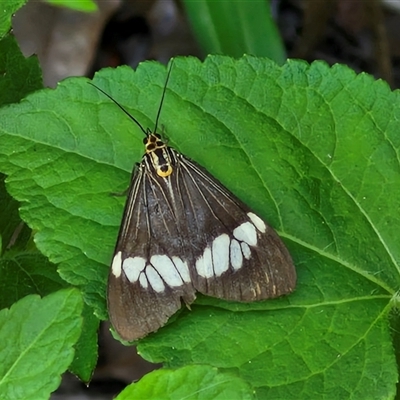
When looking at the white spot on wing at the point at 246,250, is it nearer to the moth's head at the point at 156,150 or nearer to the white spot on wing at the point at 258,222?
the white spot on wing at the point at 258,222

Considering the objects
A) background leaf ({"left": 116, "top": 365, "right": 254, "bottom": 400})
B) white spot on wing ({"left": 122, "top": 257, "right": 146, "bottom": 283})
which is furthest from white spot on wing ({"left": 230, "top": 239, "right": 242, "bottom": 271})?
background leaf ({"left": 116, "top": 365, "right": 254, "bottom": 400})

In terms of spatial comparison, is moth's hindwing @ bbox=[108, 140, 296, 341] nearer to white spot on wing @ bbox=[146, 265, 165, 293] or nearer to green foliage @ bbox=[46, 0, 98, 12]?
white spot on wing @ bbox=[146, 265, 165, 293]

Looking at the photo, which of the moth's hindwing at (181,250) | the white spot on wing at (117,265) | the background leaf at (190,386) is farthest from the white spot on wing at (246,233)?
the background leaf at (190,386)

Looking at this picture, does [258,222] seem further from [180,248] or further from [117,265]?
[117,265]

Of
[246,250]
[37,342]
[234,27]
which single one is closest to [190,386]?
[37,342]

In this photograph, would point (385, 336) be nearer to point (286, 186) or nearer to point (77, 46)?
point (286, 186)

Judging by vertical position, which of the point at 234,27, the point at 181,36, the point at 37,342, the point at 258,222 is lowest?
the point at 37,342

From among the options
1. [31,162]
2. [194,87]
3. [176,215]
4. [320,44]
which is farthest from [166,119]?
[320,44]
